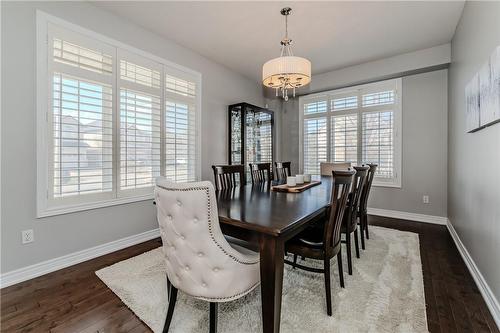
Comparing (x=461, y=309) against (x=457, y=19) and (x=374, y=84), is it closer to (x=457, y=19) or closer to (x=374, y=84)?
(x=457, y=19)

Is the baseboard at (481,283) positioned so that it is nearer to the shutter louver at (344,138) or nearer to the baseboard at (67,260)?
the shutter louver at (344,138)

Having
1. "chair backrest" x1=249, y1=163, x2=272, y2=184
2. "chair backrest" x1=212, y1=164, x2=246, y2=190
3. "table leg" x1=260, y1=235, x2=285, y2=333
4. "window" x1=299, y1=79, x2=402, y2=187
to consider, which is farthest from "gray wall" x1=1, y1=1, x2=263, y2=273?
"window" x1=299, y1=79, x2=402, y2=187

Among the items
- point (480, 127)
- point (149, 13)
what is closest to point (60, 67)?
point (149, 13)

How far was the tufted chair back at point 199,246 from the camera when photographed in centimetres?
107

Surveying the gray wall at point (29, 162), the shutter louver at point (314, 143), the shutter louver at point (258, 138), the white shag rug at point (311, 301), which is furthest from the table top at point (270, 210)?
the shutter louver at point (314, 143)

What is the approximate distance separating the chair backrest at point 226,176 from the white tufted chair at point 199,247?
51.8 inches

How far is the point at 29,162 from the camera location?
2084 mm

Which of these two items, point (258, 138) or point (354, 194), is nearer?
point (354, 194)

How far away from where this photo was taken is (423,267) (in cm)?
222

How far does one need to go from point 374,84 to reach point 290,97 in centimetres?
178

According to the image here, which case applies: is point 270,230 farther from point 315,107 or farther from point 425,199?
point 315,107

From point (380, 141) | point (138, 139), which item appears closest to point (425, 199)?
point (380, 141)

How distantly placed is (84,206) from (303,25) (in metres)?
3.27

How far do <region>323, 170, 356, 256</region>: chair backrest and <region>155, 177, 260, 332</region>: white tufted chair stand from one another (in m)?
0.63
